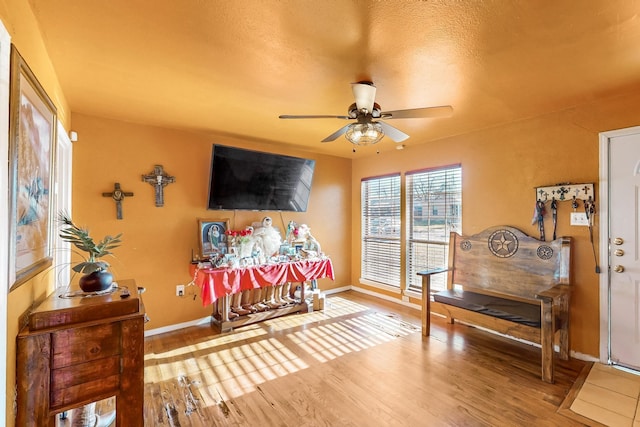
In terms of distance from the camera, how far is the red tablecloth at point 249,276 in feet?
10.4

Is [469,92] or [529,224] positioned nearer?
[469,92]

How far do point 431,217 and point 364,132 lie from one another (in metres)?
2.27

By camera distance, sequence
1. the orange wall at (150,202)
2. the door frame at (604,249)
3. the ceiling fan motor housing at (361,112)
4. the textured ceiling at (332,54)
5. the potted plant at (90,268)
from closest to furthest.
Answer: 1. the textured ceiling at (332,54)
2. the potted plant at (90,268)
3. the ceiling fan motor housing at (361,112)
4. the door frame at (604,249)
5. the orange wall at (150,202)

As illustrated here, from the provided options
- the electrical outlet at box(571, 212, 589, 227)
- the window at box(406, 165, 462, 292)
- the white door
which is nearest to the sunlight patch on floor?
the window at box(406, 165, 462, 292)

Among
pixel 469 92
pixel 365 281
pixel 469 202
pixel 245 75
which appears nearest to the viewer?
pixel 245 75

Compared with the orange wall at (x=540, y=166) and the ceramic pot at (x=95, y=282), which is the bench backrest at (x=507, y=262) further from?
the ceramic pot at (x=95, y=282)

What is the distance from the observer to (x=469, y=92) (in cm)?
245

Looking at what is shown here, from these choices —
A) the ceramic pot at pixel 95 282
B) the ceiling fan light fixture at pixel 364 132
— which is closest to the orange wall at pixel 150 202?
the ceramic pot at pixel 95 282

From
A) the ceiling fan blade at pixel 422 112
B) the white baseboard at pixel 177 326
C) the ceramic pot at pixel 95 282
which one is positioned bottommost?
the white baseboard at pixel 177 326

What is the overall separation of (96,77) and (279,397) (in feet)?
8.95

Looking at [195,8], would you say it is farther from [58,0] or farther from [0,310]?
[0,310]

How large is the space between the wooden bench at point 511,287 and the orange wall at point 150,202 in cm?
274

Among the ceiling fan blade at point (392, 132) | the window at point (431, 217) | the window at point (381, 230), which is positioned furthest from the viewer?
the window at point (381, 230)

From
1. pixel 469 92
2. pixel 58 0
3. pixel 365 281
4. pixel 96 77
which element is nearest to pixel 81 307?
pixel 58 0
